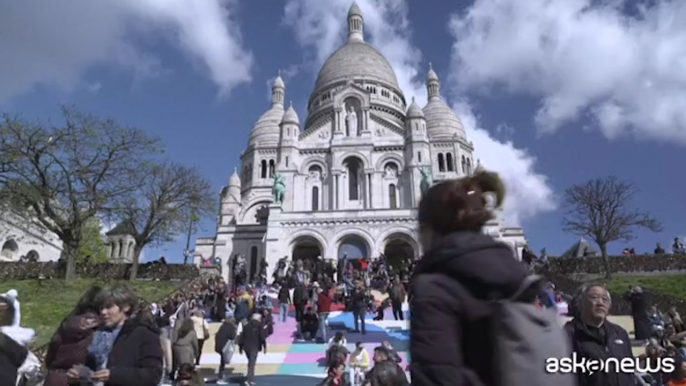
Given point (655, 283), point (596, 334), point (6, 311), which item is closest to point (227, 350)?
point (6, 311)

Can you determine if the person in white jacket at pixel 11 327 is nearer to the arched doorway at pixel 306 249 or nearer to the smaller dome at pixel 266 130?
the arched doorway at pixel 306 249

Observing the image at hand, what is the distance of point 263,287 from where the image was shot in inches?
1005

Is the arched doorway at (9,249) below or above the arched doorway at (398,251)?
above

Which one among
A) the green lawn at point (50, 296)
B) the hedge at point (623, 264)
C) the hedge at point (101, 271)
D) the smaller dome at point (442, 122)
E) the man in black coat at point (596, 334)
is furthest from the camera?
the smaller dome at point (442, 122)

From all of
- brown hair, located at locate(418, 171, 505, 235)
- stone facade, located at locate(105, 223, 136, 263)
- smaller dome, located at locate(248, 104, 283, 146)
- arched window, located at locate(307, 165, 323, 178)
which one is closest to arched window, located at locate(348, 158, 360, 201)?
arched window, located at locate(307, 165, 323, 178)

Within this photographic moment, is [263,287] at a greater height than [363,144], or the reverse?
[363,144]

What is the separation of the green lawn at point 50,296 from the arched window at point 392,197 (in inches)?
739

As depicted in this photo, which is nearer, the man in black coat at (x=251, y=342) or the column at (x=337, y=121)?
the man in black coat at (x=251, y=342)

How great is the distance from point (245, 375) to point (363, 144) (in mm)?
31097

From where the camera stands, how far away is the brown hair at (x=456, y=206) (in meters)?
2.21

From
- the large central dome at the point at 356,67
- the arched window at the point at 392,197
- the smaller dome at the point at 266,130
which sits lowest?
the arched window at the point at 392,197

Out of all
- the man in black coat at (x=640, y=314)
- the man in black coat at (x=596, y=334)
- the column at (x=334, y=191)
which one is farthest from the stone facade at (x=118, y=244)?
the man in black coat at (x=596, y=334)

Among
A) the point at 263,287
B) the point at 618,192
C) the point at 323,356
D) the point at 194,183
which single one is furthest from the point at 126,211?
the point at 618,192

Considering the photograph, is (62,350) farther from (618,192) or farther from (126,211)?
(618,192)
